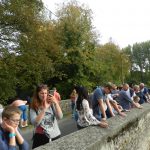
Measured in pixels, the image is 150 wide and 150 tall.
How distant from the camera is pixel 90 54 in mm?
41938

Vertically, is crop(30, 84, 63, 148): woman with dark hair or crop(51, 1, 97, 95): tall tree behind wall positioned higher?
crop(51, 1, 97, 95): tall tree behind wall

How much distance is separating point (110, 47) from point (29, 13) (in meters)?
45.0

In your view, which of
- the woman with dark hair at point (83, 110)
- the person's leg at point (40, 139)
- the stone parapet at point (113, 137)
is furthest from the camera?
the woman with dark hair at point (83, 110)

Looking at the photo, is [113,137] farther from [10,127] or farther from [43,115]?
[10,127]

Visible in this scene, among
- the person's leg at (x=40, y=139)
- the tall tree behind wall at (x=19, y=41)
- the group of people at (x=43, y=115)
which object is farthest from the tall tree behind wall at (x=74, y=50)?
the person's leg at (x=40, y=139)

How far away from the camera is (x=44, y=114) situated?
22.5 feet

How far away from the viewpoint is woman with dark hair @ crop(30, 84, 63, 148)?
22.5 ft

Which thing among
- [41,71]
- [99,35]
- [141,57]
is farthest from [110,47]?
[141,57]

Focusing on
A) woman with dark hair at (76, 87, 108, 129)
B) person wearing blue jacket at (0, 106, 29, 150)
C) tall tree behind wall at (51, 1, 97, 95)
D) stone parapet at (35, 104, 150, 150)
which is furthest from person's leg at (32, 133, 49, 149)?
tall tree behind wall at (51, 1, 97, 95)

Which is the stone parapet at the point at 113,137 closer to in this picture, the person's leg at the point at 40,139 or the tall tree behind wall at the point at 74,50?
the person's leg at the point at 40,139

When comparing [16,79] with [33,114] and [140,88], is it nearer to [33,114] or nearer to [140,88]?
[140,88]

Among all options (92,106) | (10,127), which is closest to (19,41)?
(92,106)

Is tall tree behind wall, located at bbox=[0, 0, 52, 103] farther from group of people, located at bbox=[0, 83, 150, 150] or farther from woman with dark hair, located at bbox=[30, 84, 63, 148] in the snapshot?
woman with dark hair, located at bbox=[30, 84, 63, 148]

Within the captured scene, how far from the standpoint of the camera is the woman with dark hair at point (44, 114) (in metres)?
6.86
